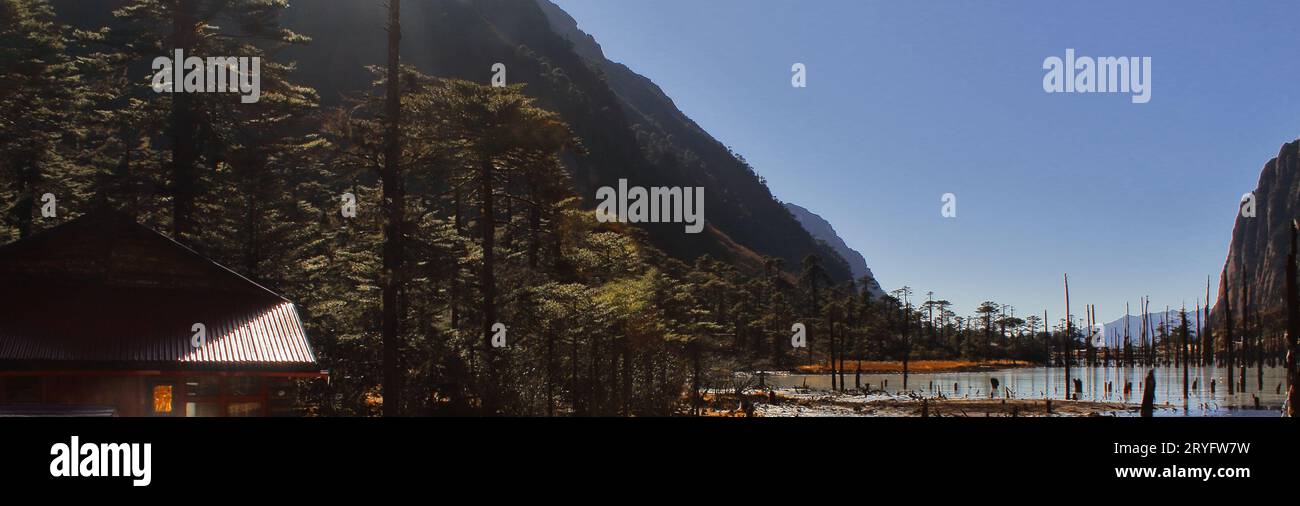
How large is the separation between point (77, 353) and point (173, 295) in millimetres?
2846

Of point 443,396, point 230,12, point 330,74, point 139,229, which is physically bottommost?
point 443,396

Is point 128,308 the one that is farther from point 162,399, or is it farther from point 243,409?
point 243,409

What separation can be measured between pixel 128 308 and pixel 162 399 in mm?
2357

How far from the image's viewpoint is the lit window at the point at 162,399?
19.2m

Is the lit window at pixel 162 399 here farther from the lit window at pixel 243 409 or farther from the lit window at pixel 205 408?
the lit window at pixel 243 409

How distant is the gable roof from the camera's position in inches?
731

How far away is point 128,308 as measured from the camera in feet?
65.9

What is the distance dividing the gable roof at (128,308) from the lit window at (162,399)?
36.5 inches

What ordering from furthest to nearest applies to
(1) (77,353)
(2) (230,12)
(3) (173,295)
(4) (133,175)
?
(2) (230,12), (4) (133,175), (3) (173,295), (1) (77,353)

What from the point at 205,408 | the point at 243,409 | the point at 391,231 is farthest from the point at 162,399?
the point at 391,231

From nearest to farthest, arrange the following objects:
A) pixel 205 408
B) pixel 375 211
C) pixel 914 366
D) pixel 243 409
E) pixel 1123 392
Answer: pixel 205 408 → pixel 243 409 → pixel 375 211 → pixel 1123 392 → pixel 914 366
